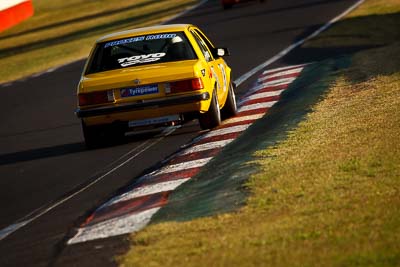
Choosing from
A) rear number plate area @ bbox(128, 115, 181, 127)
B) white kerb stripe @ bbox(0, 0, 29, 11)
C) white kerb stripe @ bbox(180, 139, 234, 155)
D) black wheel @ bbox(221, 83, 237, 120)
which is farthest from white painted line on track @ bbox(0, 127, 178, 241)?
white kerb stripe @ bbox(0, 0, 29, 11)

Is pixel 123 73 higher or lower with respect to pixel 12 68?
higher

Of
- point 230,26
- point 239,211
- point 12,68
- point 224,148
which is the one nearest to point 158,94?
point 224,148

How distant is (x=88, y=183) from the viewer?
11750mm

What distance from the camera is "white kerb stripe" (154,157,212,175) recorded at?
1144cm

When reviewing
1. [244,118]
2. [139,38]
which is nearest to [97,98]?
[139,38]

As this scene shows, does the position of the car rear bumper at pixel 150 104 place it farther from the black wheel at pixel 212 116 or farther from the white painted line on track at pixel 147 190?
the white painted line on track at pixel 147 190

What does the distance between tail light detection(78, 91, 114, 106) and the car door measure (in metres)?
1.47

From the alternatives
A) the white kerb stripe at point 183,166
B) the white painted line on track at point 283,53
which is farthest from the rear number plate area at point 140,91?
the white painted line on track at point 283,53

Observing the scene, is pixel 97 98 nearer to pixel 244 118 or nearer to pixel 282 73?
pixel 244 118

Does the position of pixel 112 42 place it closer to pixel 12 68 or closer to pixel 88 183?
pixel 88 183

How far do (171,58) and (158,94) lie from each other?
74cm

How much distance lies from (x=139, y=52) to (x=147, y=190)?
185 inches

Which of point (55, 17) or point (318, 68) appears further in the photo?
point (55, 17)

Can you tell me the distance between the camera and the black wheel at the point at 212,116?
14516mm
